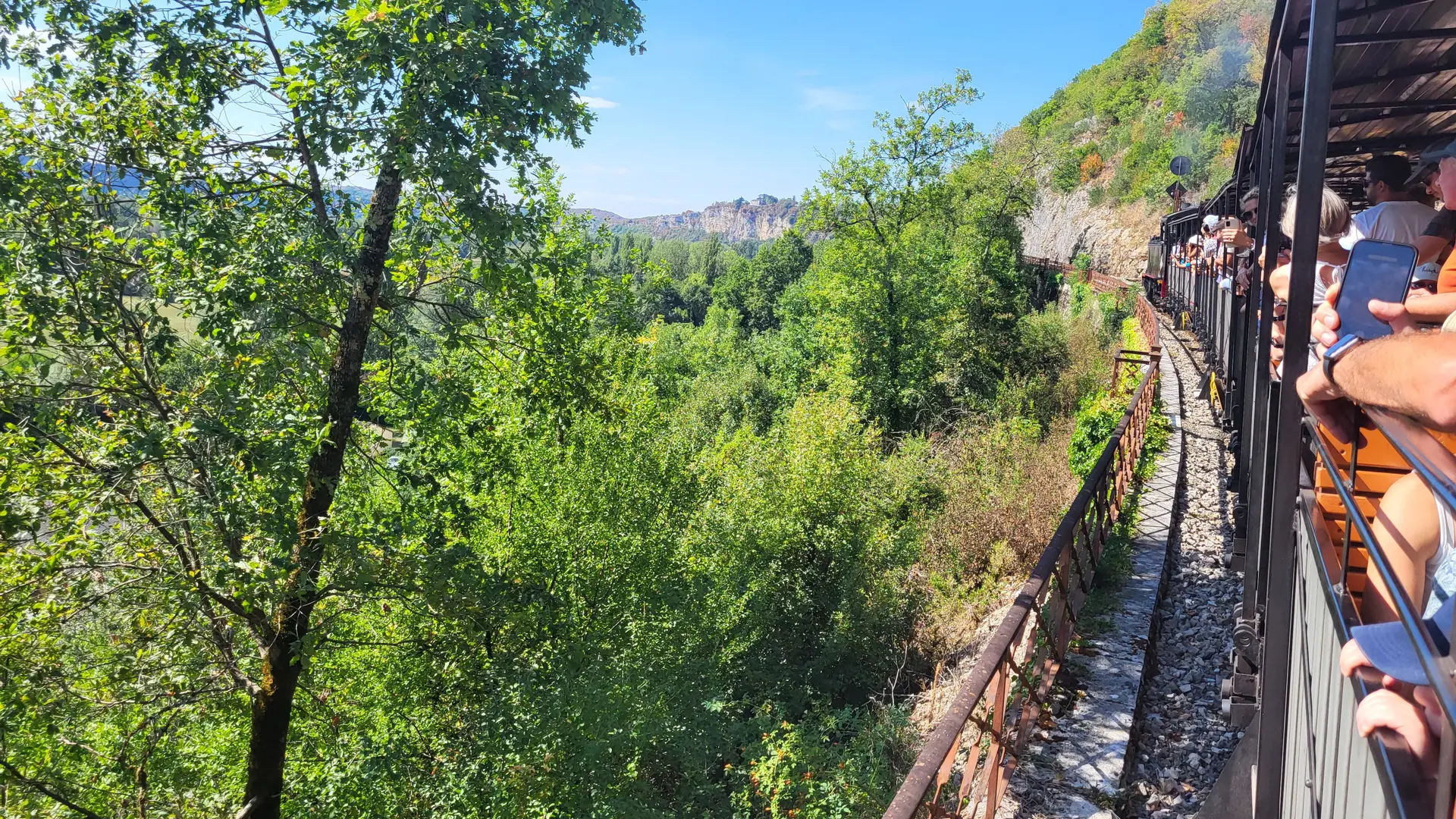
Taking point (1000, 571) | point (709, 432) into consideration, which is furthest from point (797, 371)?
point (1000, 571)

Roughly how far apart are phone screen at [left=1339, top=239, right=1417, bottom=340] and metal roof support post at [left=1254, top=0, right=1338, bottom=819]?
11cm

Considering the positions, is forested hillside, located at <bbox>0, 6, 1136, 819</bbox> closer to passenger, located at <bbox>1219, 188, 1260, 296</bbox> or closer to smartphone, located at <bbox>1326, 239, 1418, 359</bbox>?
passenger, located at <bbox>1219, 188, 1260, 296</bbox>

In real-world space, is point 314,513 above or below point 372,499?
above

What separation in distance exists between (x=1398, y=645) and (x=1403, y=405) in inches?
18.0

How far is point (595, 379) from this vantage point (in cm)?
856

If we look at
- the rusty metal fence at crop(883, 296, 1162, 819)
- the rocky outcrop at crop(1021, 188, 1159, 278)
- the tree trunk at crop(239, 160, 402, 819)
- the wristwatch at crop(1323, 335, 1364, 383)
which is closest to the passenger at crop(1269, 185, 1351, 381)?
the wristwatch at crop(1323, 335, 1364, 383)

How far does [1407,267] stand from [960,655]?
7661 millimetres

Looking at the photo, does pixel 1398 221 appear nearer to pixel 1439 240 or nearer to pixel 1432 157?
pixel 1439 240

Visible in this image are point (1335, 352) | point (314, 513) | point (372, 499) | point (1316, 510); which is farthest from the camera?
point (372, 499)

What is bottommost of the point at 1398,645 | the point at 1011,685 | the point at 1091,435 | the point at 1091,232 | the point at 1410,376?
the point at 1011,685

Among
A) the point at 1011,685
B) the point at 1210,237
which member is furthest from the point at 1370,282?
the point at 1210,237

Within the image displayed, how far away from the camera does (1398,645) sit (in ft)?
4.71

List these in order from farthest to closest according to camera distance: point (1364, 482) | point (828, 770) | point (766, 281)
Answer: point (766, 281) → point (828, 770) → point (1364, 482)

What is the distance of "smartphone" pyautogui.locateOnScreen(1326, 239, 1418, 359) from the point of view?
2414 mm
